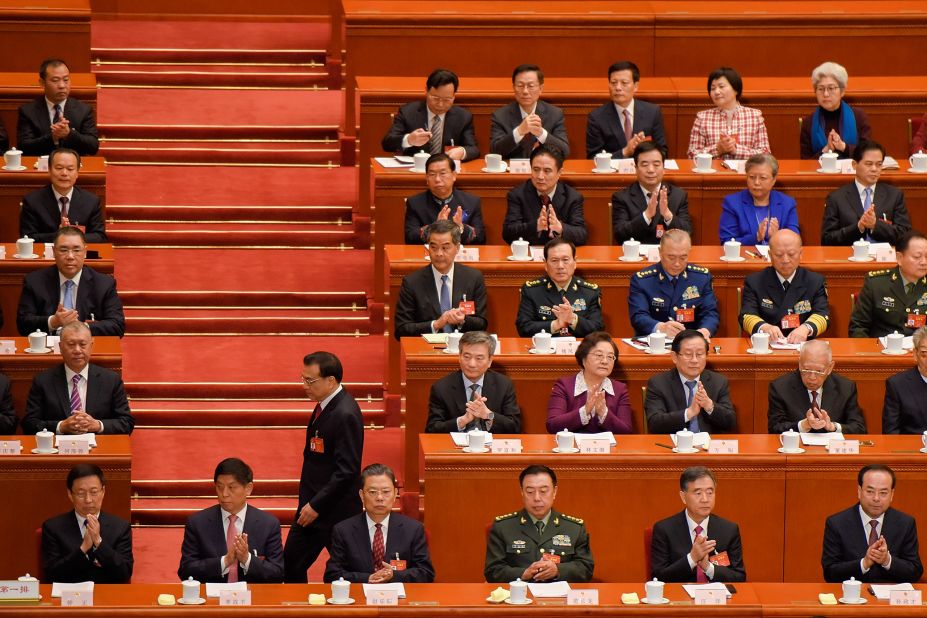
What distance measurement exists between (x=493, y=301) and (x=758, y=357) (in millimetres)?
1142

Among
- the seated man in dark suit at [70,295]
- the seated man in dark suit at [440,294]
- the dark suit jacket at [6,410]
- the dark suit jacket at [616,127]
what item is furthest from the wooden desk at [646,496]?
the dark suit jacket at [616,127]

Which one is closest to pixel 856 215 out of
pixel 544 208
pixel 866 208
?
pixel 866 208

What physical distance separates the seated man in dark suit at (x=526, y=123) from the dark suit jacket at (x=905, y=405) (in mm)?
2154

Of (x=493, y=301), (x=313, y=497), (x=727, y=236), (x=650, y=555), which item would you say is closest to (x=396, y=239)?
(x=493, y=301)

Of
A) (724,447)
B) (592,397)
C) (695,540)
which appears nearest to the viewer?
(695,540)

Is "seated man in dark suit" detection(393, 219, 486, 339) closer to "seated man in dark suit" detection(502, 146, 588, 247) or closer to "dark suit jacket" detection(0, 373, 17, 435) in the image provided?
"seated man in dark suit" detection(502, 146, 588, 247)

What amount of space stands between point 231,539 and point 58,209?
7.78 feet

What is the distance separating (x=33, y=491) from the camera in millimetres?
6000

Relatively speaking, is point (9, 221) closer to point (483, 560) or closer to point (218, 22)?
point (218, 22)

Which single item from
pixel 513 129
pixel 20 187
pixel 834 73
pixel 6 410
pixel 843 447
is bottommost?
pixel 843 447

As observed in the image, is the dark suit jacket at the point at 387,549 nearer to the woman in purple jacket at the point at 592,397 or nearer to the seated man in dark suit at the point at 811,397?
the woman in purple jacket at the point at 592,397

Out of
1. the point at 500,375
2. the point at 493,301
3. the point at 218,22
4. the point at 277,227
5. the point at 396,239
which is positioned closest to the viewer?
the point at 500,375

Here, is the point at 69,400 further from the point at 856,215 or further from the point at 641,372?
the point at 856,215

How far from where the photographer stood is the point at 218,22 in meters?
9.30
